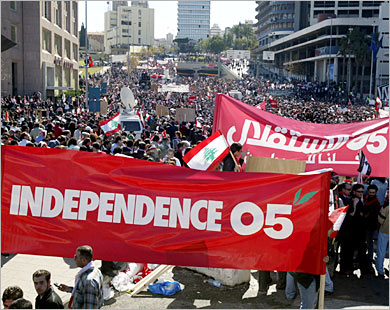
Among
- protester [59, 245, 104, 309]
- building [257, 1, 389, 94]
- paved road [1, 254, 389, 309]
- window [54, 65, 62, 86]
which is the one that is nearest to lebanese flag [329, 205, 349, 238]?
paved road [1, 254, 389, 309]

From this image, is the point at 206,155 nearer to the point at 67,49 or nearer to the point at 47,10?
the point at 47,10

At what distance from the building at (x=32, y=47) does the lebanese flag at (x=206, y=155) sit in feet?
99.4

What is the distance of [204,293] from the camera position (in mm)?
7336

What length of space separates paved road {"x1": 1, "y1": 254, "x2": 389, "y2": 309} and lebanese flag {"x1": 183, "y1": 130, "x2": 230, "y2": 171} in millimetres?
1726

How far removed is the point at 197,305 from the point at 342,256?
2562 mm

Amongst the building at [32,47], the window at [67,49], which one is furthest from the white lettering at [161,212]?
the window at [67,49]

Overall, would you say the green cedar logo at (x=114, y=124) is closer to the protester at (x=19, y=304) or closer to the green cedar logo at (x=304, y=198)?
the green cedar logo at (x=304, y=198)

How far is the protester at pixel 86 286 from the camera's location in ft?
15.6

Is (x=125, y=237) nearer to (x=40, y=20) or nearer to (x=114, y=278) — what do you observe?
(x=114, y=278)

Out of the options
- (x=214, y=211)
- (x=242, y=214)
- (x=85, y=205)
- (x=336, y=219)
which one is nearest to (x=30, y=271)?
(x=85, y=205)

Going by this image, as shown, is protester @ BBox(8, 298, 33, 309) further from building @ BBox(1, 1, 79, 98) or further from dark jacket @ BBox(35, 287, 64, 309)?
building @ BBox(1, 1, 79, 98)

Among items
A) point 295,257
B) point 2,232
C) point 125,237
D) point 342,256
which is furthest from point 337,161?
point 2,232

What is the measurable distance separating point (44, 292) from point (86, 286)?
0.36 metres

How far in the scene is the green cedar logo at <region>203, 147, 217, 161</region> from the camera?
24.2 ft
